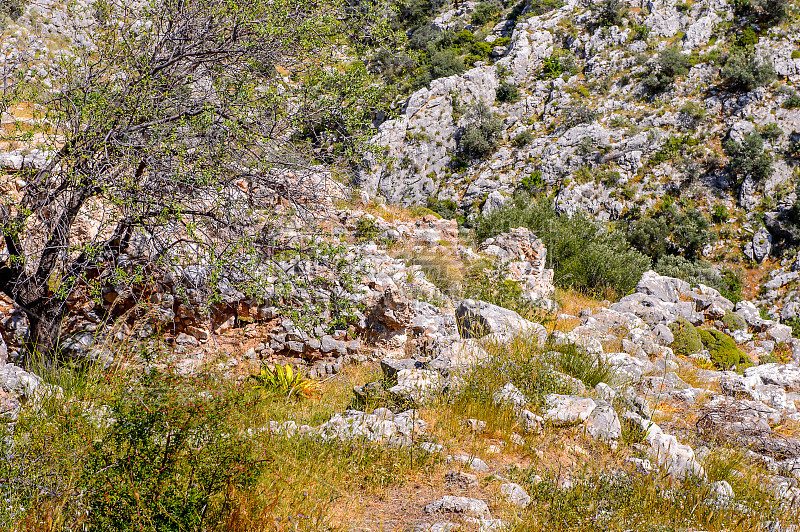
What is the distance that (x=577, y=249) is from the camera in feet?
55.2

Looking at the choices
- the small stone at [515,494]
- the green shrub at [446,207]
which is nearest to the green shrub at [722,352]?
the small stone at [515,494]

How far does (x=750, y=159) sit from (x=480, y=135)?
46.7 feet

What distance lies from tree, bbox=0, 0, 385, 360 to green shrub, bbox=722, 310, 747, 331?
33.5ft

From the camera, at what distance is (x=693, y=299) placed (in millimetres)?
13062

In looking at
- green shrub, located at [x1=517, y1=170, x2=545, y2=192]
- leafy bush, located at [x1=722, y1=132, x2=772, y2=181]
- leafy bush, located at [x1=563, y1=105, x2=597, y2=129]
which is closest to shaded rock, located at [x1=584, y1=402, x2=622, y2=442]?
green shrub, located at [x1=517, y1=170, x2=545, y2=192]

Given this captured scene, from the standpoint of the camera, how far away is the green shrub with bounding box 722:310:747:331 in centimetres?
1186

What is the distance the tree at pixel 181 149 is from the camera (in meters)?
5.25

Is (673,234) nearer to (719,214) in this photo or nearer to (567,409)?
(719,214)

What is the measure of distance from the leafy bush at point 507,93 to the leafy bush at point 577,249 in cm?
1358

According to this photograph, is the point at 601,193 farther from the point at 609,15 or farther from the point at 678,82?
the point at 609,15

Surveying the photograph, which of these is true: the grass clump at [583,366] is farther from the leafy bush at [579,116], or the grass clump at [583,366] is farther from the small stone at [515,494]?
the leafy bush at [579,116]

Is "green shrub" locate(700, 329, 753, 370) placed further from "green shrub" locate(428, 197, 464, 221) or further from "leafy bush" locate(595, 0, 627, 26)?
"leafy bush" locate(595, 0, 627, 26)

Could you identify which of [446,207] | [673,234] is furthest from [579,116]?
[446,207]

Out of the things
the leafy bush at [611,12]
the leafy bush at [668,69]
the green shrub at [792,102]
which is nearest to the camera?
the green shrub at [792,102]
